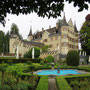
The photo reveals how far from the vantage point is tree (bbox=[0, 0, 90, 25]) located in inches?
157

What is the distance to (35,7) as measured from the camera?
4.28 m

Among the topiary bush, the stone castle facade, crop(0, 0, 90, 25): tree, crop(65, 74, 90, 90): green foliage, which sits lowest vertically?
crop(65, 74, 90, 90): green foliage

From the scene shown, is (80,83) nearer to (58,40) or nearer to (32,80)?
(32,80)

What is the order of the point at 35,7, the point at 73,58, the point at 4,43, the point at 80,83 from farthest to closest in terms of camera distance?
the point at 4,43
the point at 73,58
the point at 80,83
the point at 35,7

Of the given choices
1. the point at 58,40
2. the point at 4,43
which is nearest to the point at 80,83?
the point at 58,40

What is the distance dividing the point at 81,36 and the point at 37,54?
14.0m

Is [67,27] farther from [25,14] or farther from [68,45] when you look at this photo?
[25,14]

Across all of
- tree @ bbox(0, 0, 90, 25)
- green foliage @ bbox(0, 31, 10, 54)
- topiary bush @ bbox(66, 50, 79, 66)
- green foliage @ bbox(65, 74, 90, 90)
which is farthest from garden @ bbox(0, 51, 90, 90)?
green foliage @ bbox(0, 31, 10, 54)

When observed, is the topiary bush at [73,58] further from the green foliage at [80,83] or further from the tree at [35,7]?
the tree at [35,7]

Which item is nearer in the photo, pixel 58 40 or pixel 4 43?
pixel 58 40

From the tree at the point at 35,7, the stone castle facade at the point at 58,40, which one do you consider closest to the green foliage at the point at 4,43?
the stone castle facade at the point at 58,40

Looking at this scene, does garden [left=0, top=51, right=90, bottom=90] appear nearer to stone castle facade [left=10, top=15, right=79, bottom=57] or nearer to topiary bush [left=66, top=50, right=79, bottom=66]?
topiary bush [left=66, top=50, right=79, bottom=66]

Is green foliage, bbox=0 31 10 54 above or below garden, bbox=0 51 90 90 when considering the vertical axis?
above

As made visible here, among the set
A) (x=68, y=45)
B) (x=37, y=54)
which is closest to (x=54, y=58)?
(x=37, y=54)
